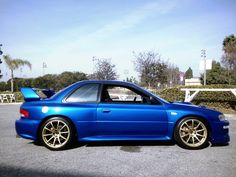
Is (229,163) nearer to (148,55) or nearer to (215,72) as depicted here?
(148,55)

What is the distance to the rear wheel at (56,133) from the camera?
4.83 m

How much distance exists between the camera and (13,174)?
3494 mm

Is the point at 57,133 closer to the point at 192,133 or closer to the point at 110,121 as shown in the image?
the point at 110,121

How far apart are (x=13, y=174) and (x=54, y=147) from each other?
134 centimetres

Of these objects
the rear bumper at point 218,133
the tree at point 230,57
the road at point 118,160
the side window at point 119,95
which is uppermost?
the tree at point 230,57

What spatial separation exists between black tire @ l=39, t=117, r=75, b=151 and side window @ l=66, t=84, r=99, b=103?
0.48 m

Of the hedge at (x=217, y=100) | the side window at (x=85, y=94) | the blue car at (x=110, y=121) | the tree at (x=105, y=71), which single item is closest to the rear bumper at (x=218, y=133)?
the blue car at (x=110, y=121)

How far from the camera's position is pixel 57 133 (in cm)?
486

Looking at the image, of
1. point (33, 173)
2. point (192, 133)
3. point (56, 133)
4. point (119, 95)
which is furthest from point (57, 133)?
point (192, 133)

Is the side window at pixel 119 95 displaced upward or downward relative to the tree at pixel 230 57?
downward

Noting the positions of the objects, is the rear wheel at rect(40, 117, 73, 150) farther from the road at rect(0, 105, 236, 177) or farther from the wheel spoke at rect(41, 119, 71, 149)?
the road at rect(0, 105, 236, 177)

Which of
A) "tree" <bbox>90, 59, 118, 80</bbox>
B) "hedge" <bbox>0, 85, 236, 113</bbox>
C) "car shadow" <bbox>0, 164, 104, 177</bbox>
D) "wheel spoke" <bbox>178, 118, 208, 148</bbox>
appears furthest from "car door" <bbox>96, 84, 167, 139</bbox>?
"tree" <bbox>90, 59, 118, 80</bbox>

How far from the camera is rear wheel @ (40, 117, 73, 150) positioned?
4828 mm

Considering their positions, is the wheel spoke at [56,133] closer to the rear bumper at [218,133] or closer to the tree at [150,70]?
the rear bumper at [218,133]
